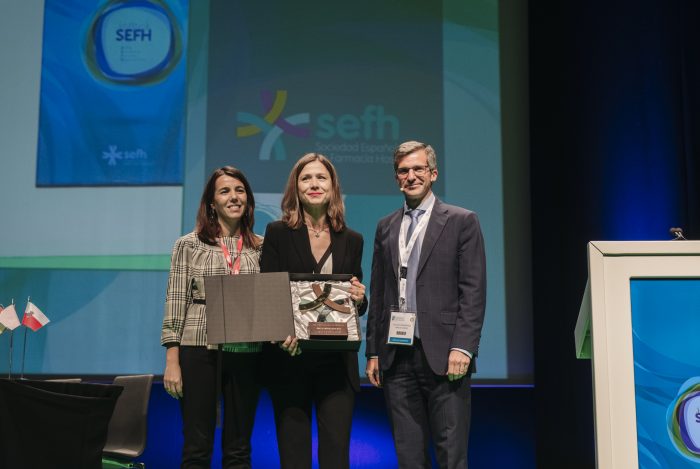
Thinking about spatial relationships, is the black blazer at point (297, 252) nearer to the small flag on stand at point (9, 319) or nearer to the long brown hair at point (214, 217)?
the long brown hair at point (214, 217)

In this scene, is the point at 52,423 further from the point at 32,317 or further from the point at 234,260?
the point at 32,317

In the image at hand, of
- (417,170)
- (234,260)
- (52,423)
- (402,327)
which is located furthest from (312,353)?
(52,423)

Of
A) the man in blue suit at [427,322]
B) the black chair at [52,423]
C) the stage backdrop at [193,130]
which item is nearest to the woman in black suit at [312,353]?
the man in blue suit at [427,322]

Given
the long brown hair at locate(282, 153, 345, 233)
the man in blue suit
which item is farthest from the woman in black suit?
the man in blue suit

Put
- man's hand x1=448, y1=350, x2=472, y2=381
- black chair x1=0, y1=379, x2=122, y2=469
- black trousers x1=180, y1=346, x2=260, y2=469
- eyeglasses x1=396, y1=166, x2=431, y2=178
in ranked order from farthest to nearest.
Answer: black trousers x1=180, y1=346, x2=260, y2=469, eyeglasses x1=396, y1=166, x2=431, y2=178, black chair x1=0, y1=379, x2=122, y2=469, man's hand x1=448, y1=350, x2=472, y2=381

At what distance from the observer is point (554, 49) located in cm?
470

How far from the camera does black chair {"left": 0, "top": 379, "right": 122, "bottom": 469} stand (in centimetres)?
265

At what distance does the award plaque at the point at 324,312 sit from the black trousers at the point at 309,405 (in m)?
0.11

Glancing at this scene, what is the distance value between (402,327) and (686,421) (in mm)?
1073

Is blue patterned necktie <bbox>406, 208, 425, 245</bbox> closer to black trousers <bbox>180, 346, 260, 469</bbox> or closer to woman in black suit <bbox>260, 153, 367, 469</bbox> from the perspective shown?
woman in black suit <bbox>260, 153, 367, 469</bbox>

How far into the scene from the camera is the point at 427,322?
103 inches

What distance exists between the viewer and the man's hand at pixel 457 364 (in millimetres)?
2549

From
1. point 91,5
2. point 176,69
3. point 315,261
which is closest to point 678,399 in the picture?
point 315,261

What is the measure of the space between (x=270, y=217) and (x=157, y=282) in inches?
33.4
